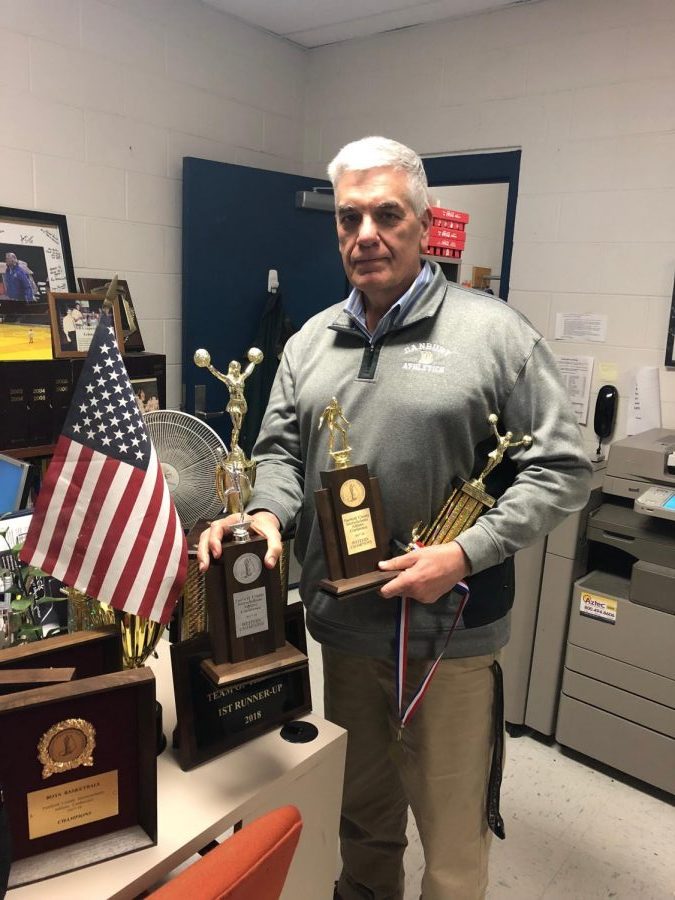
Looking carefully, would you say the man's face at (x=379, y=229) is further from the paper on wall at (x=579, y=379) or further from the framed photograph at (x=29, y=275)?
the paper on wall at (x=579, y=379)

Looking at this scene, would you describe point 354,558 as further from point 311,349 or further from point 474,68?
point 474,68

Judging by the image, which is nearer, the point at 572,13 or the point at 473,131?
the point at 572,13

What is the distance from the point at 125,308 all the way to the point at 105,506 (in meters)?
1.88

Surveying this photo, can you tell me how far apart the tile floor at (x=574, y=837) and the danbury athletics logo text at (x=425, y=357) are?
1374 millimetres

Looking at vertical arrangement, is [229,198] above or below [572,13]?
below

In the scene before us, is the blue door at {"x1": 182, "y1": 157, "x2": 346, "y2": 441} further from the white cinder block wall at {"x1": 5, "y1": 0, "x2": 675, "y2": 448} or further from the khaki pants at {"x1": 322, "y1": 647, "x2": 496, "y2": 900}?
the khaki pants at {"x1": 322, "y1": 647, "x2": 496, "y2": 900}

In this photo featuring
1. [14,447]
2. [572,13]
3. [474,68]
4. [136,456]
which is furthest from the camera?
[474,68]

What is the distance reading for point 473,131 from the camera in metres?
2.98

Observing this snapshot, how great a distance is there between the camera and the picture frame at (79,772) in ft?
2.86

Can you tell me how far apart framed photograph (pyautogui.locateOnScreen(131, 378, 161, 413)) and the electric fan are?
112cm

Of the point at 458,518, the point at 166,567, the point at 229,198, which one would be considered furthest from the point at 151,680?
the point at 229,198

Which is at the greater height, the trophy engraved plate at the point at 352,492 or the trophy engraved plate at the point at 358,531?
the trophy engraved plate at the point at 352,492

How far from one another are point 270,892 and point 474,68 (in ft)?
10.2

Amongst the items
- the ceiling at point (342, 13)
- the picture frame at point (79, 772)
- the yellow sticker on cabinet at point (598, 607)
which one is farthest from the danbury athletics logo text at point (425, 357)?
the ceiling at point (342, 13)
